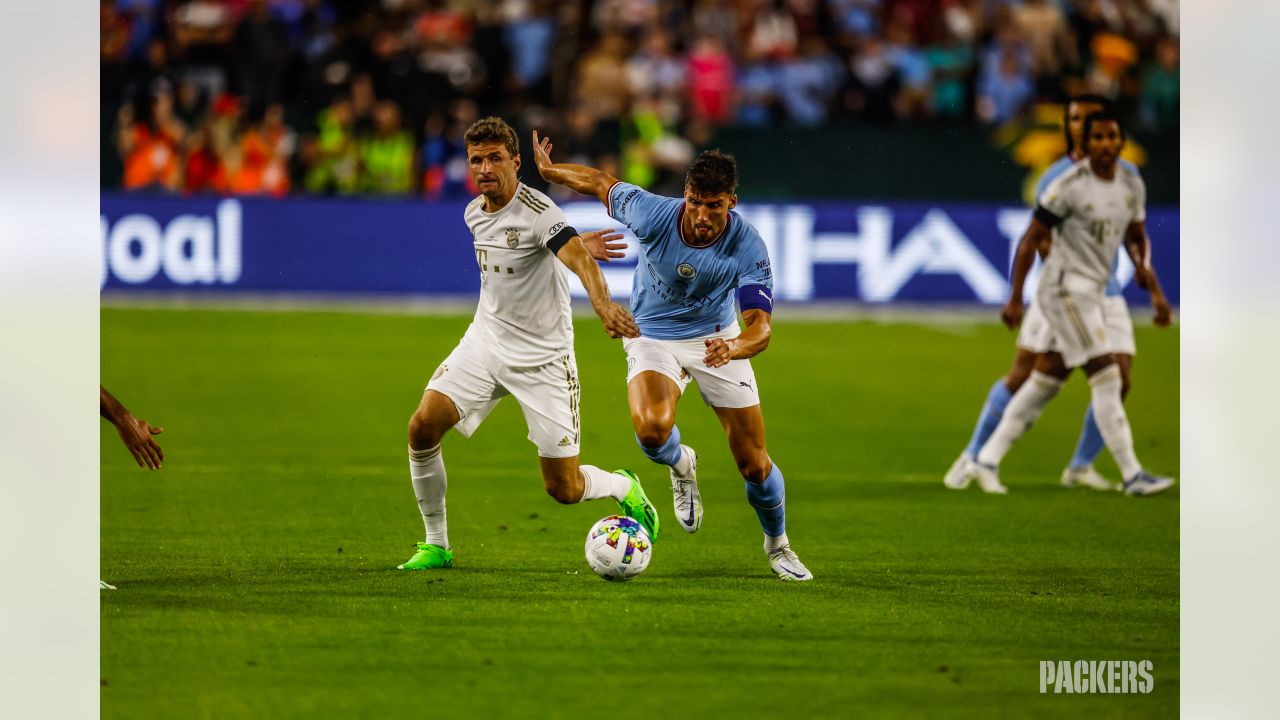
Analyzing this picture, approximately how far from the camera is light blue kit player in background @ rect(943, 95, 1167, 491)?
30.6ft

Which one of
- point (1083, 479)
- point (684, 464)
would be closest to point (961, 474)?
point (1083, 479)

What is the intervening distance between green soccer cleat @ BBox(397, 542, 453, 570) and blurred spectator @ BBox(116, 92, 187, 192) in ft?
32.5

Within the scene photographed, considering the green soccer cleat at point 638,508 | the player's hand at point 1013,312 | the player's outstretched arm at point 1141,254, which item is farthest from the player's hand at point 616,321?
the player's outstretched arm at point 1141,254

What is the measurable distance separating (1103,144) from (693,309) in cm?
313

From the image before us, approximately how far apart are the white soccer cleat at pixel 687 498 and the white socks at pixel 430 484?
110 centimetres

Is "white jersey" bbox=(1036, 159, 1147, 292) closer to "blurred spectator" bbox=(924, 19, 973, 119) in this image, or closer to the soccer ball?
the soccer ball

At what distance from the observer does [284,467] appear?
9539mm

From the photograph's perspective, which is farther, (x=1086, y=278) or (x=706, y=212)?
(x=1086, y=278)

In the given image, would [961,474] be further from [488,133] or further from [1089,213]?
[488,133]

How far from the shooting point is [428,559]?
22.7ft

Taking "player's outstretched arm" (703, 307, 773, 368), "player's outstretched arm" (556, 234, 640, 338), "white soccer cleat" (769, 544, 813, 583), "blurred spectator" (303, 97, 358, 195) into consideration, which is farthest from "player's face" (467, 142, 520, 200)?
"blurred spectator" (303, 97, 358, 195)

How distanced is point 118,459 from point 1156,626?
5938mm

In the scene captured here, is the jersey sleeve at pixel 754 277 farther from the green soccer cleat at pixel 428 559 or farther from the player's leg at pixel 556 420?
the green soccer cleat at pixel 428 559
